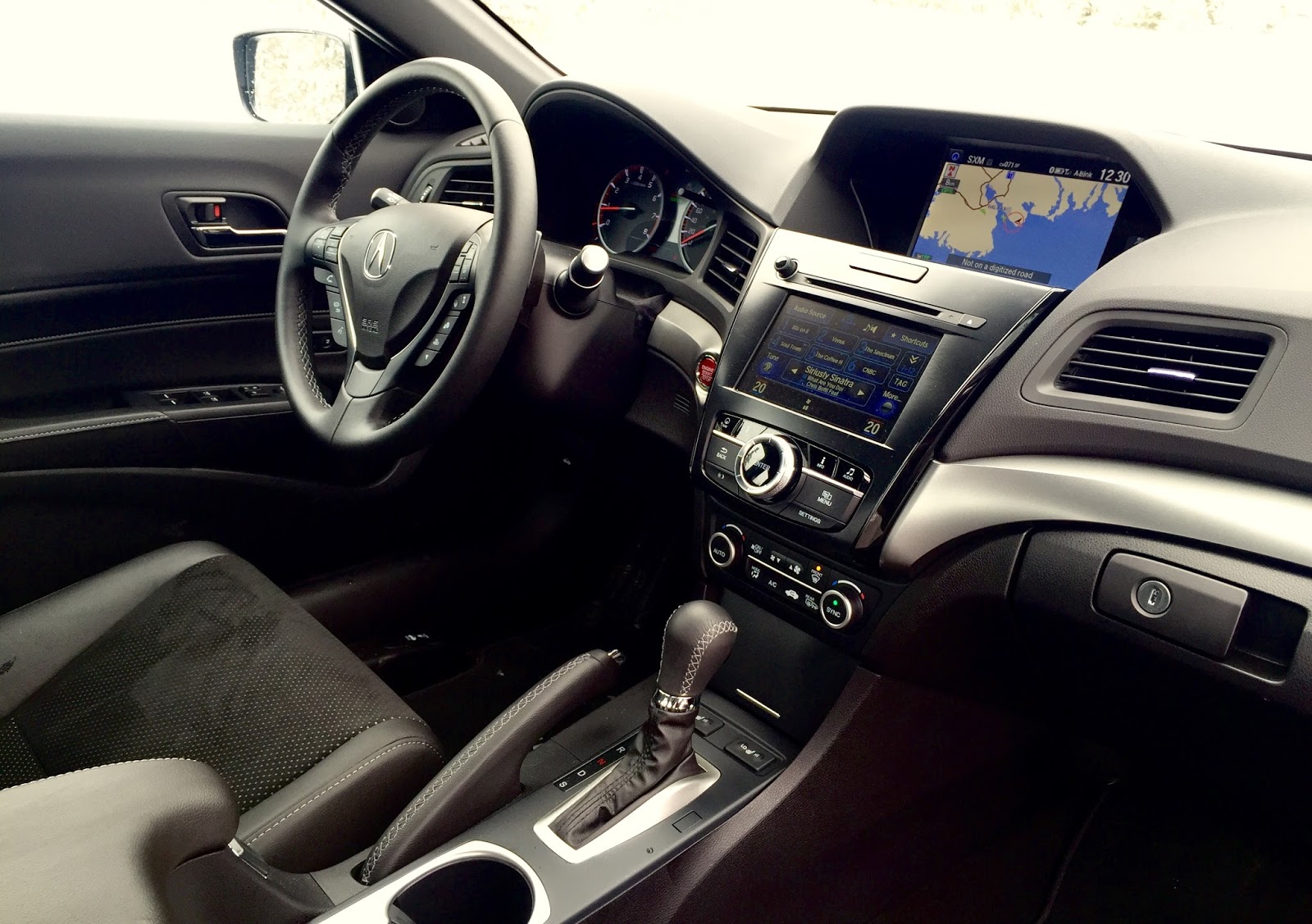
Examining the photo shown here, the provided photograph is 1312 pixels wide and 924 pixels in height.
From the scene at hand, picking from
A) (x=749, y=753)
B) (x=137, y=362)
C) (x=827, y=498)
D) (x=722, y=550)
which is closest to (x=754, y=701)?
(x=749, y=753)

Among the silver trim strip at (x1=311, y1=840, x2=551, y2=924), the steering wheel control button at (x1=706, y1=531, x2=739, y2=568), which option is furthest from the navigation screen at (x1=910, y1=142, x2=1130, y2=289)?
the silver trim strip at (x1=311, y1=840, x2=551, y2=924)

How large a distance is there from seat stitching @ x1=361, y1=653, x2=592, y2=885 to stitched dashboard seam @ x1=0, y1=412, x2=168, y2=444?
35.1 inches

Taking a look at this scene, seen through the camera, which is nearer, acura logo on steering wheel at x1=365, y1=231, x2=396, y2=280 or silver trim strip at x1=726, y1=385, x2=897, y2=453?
silver trim strip at x1=726, y1=385, x2=897, y2=453

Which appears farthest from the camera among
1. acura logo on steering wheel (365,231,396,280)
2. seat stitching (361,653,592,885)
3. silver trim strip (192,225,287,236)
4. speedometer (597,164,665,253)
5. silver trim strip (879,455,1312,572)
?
silver trim strip (192,225,287,236)

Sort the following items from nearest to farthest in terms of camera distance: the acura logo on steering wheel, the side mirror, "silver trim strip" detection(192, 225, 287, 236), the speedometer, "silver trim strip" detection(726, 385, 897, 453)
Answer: "silver trim strip" detection(726, 385, 897, 453) < the acura logo on steering wheel < the speedometer < "silver trim strip" detection(192, 225, 287, 236) < the side mirror

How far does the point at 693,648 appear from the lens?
104 centimetres

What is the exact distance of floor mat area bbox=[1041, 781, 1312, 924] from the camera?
1401 millimetres

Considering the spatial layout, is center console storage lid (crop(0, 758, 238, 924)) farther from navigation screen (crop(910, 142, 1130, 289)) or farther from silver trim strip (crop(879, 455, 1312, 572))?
navigation screen (crop(910, 142, 1130, 289))

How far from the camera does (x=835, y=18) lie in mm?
1536

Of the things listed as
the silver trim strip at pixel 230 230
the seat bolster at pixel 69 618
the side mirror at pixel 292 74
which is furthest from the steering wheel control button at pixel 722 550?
the side mirror at pixel 292 74

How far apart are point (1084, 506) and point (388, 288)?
86 centimetres

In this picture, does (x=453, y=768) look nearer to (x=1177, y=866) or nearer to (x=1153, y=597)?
(x=1153, y=597)

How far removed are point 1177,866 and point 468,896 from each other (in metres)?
1.07

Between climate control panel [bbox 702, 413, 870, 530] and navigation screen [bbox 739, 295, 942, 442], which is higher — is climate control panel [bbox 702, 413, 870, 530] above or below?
below
